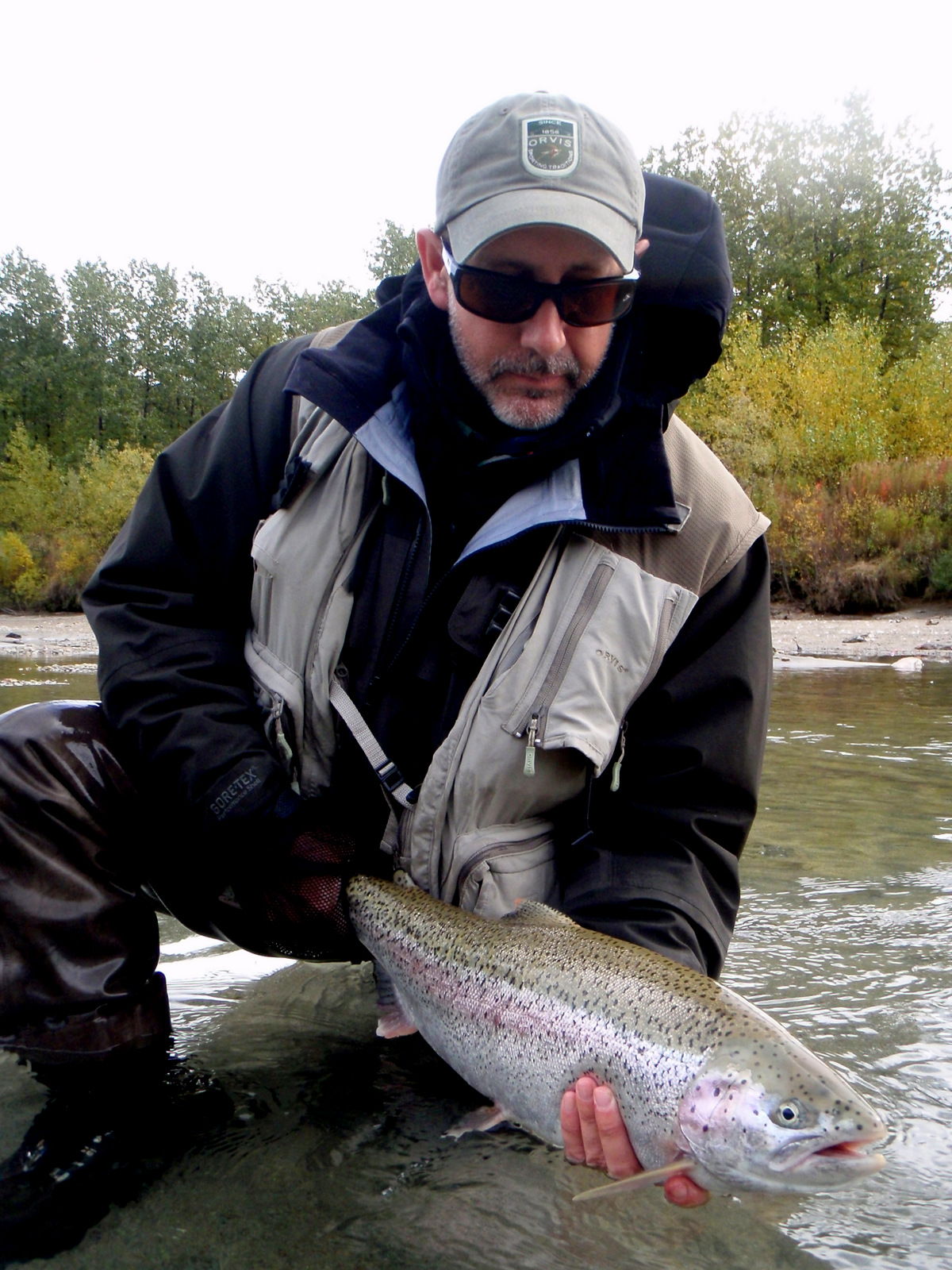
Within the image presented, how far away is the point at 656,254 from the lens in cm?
280

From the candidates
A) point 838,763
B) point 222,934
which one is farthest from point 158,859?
point 838,763

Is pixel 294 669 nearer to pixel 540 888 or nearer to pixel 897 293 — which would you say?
pixel 540 888

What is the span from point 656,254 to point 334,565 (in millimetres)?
1103

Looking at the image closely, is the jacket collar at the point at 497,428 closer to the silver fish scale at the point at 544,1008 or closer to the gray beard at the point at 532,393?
the gray beard at the point at 532,393

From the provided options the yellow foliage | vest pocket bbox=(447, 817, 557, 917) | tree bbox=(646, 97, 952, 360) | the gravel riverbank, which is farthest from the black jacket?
tree bbox=(646, 97, 952, 360)

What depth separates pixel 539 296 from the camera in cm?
266

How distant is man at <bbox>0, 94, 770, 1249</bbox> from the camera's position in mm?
2547

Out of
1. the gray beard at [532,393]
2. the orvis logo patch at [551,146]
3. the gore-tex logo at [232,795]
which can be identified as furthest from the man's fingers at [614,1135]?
the orvis logo patch at [551,146]

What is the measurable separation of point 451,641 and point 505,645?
0.14 meters

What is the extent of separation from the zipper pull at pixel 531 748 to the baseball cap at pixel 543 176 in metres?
1.09

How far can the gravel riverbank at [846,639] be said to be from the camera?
15062 millimetres

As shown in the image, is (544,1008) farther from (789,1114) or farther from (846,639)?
(846,639)

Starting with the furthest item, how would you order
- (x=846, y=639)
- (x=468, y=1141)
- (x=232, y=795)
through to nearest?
(x=846, y=639) → (x=232, y=795) → (x=468, y=1141)

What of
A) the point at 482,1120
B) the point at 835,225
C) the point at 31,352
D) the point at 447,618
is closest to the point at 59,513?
the point at 31,352
